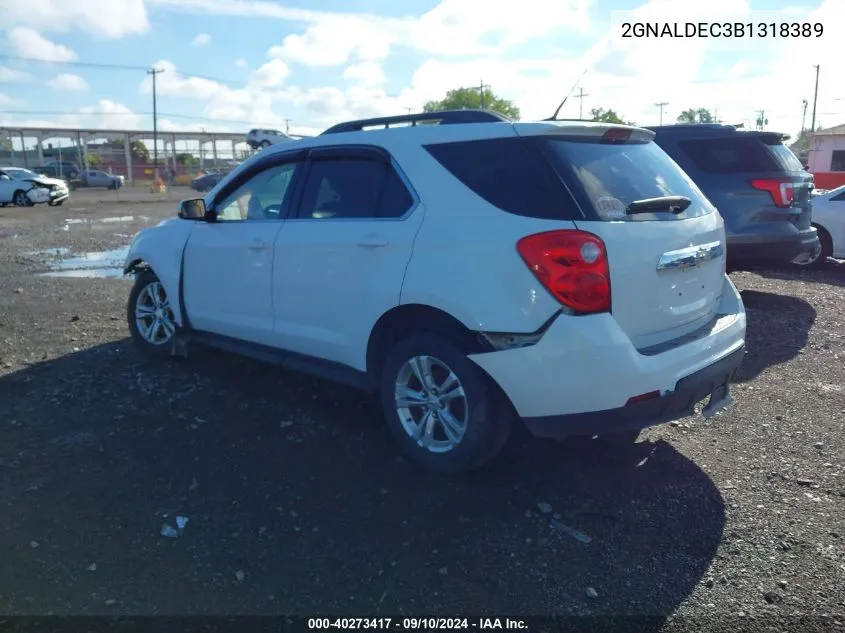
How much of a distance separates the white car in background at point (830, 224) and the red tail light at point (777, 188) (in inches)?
136

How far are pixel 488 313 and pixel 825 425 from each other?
2631mm

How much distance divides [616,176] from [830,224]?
8.76 meters

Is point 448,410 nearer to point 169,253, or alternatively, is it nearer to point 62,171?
point 169,253

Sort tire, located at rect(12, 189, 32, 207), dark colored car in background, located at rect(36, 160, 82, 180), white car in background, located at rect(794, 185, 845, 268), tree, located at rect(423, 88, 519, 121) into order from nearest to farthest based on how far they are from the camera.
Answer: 1. white car in background, located at rect(794, 185, 845, 268)
2. tire, located at rect(12, 189, 32, 207)
3. dark colored car in background, located at rect(36, 160, 82, 180)
4. tree, located at rect(423, 88, 519, 121)

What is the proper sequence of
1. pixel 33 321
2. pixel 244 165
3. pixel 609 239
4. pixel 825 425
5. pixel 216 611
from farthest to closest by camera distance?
pixel 33 321 → pixel 244 165 → pixel 825 425 → pixel 609 239 → pixel 216 611

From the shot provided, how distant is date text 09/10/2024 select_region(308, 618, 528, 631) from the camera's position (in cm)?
285

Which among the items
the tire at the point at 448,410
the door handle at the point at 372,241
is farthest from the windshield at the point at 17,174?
the tire at the point at 448,410

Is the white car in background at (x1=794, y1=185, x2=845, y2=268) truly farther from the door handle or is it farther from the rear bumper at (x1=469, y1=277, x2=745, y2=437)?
the door handle

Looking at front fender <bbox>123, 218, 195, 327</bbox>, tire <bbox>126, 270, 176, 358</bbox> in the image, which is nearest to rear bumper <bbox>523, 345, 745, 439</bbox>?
front fender <bbox>123, 218, 195, 327</bbox>

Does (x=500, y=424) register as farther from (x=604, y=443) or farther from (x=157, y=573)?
(x=157, y=573)

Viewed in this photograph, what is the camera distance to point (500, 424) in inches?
147

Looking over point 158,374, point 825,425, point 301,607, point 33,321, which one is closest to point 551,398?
point 301,607

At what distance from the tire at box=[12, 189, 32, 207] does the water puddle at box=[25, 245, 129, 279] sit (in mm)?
18536

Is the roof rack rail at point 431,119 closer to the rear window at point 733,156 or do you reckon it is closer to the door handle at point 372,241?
the door handle at point 372,241
